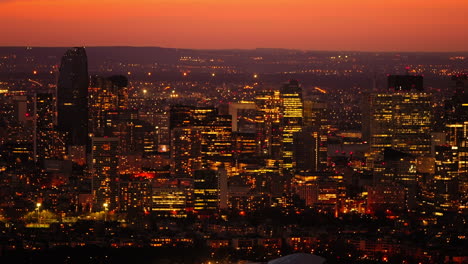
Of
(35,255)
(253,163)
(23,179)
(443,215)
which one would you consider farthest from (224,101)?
(35,255)

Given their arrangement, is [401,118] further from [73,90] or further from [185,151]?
[73,90]

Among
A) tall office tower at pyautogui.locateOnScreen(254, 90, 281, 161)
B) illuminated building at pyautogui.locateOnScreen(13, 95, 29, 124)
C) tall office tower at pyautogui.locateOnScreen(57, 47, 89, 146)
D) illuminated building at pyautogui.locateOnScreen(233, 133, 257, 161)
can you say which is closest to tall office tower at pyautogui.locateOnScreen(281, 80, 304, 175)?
tall office tower at pyautogui.locateOnScreen(254, 90, 281, 161)

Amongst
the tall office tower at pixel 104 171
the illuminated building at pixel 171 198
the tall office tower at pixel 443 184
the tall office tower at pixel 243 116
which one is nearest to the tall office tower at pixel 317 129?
the tall office tower at pixel 243 116

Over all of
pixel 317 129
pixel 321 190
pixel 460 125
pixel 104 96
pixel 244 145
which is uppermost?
pixel 104 96

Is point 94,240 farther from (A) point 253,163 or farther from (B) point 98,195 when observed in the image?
(A) point 253,163

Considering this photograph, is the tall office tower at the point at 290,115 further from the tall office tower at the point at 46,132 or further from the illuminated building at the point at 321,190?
the tall office tower at the point at 46,132

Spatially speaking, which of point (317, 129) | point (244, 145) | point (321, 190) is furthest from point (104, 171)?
point (317, 129)
